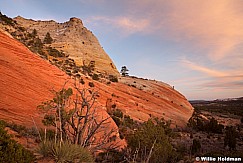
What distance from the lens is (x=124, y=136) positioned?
15.7 m

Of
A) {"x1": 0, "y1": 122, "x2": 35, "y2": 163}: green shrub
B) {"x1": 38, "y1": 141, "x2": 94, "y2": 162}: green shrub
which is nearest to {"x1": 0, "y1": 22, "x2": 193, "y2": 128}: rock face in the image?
{"x1": 38, "y1": 141, "x2": 94, "y2": 162}: green shrub

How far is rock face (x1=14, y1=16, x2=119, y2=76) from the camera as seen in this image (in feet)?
116

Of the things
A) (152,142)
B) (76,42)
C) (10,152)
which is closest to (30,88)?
(152,142)

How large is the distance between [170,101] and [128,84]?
27.9 feet

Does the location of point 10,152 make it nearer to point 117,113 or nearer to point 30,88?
point 30,88

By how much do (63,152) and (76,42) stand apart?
38.1 m

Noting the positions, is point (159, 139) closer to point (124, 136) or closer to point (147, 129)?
point (147, 129)

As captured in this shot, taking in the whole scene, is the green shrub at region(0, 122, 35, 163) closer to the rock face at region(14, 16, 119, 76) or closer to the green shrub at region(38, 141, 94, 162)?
the green shrub at region(38, 141, 94, 162)

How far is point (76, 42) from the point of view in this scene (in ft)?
132

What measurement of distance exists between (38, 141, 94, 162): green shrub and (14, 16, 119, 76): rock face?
2750cm

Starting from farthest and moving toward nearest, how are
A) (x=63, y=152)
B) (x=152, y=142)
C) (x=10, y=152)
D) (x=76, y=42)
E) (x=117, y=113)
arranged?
1. (x=76, y=42)
2. (x=117, y=113)
3. (x=152, y=142)
4. (x=63, y=152)
5. (x=10, y=152)

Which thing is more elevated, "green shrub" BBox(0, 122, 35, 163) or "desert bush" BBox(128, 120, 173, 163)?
"green shrub" BBox(0, 122, 35, 163)

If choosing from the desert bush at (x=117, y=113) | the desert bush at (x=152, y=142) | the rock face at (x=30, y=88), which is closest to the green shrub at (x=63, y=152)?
the desert bush at (x=152, y=142)

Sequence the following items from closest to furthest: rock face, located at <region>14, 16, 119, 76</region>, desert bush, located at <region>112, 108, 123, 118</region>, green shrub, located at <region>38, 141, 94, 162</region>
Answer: green shrub, located at <region>38, 141, 94, 162</region>, desert bush, located at <region>112, 108, 123, 118</region>, rock face, located at <region>14, 16, 119, 76</region>
